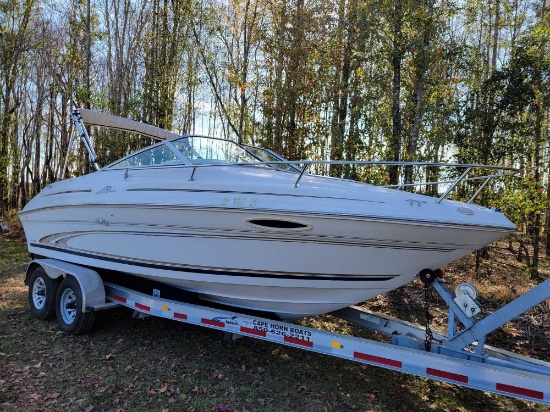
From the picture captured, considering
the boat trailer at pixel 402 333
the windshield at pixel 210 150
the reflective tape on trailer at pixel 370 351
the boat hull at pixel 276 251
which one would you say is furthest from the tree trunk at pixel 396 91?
the reflective tape on trailer at pixel 370 351

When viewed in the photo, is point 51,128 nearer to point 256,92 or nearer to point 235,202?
point 256,92

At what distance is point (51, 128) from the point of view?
18281 millimetres

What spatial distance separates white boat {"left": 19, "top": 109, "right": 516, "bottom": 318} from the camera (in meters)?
2.96

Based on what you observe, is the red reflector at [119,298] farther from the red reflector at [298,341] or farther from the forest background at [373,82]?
the forest background at [373,82]

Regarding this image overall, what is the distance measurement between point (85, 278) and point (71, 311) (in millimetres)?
493

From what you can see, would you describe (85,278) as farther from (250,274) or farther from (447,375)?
(447,375)

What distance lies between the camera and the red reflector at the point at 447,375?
2.63m

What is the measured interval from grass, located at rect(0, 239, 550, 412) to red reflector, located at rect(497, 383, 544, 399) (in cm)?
90

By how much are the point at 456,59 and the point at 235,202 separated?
591 centimetres

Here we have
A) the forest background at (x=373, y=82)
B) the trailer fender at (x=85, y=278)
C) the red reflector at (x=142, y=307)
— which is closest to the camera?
the red reflector at (x=142, y=307)

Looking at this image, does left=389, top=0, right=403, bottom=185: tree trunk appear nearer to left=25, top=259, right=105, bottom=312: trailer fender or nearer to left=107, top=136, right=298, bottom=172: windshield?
left=107, top=136, right=298, bottom=172: windshield

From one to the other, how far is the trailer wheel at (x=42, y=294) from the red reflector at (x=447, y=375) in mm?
4082

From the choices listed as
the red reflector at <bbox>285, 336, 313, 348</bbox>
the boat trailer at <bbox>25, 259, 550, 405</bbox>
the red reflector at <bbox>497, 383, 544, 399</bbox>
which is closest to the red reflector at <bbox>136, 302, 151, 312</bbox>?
the boat trailer at <bbox>25, 259, 550, 405</bbox>

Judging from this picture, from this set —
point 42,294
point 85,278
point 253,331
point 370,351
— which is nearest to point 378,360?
point 370,351
